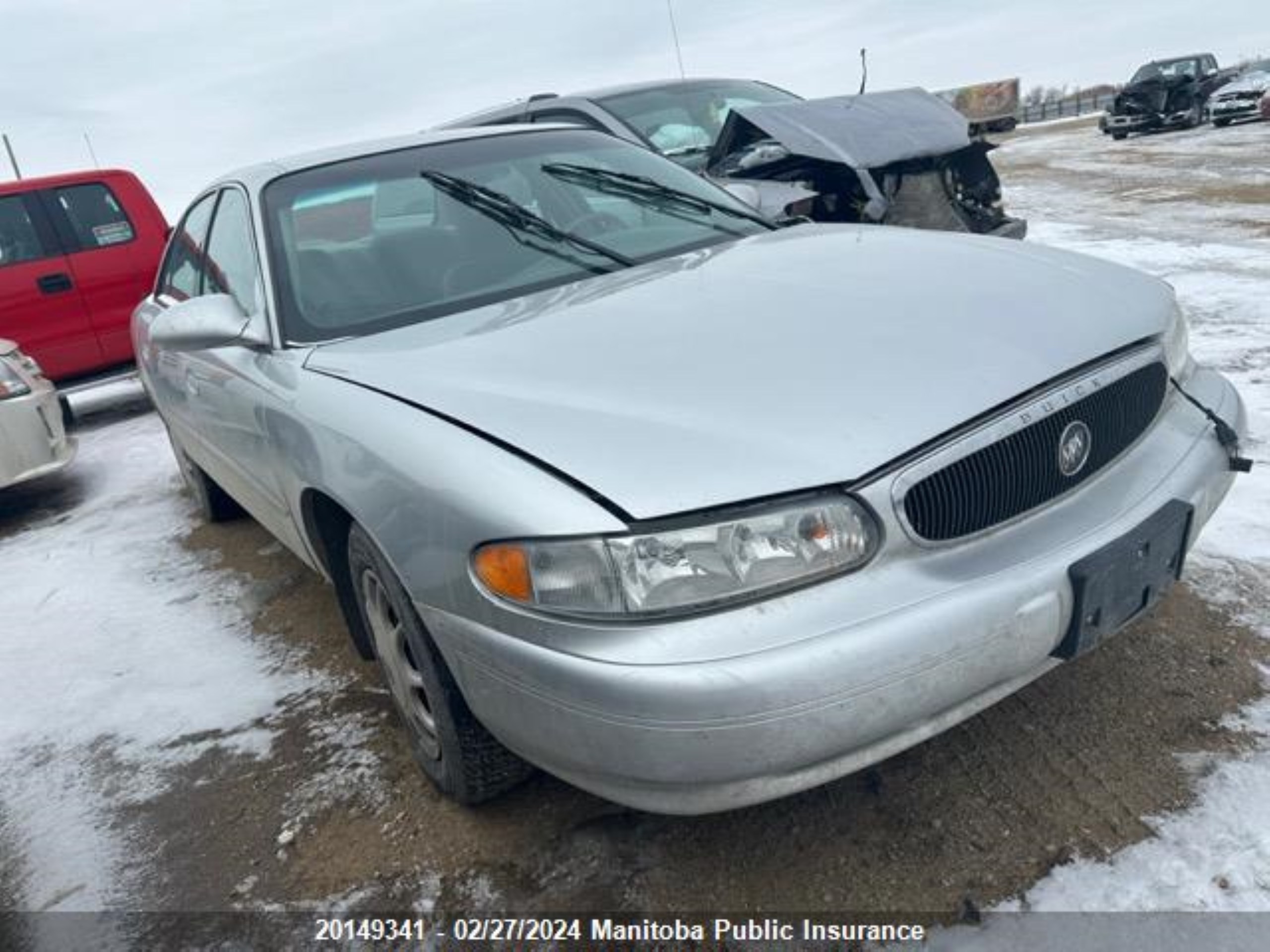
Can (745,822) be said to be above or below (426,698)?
below

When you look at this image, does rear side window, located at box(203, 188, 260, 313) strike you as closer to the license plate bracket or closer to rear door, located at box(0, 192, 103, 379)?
the license plate bracket

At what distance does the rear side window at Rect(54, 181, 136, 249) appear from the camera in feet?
23.7

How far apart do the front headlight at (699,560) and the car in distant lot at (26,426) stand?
176 inches

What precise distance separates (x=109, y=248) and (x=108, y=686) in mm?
5289

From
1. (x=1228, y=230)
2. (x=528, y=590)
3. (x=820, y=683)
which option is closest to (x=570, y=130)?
(x=528, y=590)

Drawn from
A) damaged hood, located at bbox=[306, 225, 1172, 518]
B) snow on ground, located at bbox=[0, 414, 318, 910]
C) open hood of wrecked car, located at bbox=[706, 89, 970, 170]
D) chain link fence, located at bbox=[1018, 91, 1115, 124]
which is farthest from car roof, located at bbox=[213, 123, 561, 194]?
chain link fence, located at bbox=[1018, 91, 1115, 124]

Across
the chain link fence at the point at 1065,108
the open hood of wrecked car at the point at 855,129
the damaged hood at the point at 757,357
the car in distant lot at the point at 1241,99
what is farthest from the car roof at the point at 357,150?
the chain link fence at the point at 1065,108

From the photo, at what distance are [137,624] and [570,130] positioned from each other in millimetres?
2396

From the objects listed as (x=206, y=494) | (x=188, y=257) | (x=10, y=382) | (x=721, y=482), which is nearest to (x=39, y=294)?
(x=10, y=382)

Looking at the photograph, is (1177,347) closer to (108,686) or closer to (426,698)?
(426,698)

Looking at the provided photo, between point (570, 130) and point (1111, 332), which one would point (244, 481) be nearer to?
point (570, 130)

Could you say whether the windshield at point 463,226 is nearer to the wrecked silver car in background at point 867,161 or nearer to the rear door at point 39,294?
the wrecked silver car in background at point 867,161

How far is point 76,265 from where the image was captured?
23.5ft

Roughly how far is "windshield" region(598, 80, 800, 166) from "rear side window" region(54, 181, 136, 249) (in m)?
3.98
